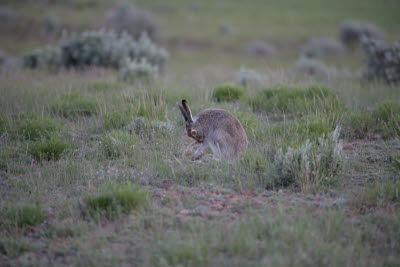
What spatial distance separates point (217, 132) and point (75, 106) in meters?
3.99

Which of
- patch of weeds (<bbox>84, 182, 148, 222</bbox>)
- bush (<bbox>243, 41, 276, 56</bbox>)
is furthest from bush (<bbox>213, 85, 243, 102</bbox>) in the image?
bush (<bbox>243, 41, 276, 56</bbox>)

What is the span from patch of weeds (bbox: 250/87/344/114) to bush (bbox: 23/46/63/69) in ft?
32.3

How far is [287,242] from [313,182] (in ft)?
4.70

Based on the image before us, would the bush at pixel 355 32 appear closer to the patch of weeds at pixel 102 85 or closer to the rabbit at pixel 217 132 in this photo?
the patch of weeds at pixel 102 85

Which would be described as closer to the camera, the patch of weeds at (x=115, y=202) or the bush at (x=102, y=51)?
the patch of weeds at (x=115, y=202)

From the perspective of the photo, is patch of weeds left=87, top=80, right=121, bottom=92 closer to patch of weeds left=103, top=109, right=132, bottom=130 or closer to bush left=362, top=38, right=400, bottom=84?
patch of weeds left=103, top=109, right=132, bottom=130

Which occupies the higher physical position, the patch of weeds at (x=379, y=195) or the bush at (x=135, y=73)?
the bush at (x=135, y=73)

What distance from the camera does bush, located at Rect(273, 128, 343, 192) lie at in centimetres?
483

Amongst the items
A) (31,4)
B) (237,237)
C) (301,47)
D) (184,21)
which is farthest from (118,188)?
(31,4)

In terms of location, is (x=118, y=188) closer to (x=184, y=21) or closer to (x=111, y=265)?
(x=111, y=265)

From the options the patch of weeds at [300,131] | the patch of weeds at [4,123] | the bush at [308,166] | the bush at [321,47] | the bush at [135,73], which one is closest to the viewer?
the bush at [308,166]

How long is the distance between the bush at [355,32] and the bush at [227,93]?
2032 centimetres

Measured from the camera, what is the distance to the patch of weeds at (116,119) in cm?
715

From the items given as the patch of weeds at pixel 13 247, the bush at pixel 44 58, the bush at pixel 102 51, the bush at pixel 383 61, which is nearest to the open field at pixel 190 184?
the patch of weeds at pixel 13 247
